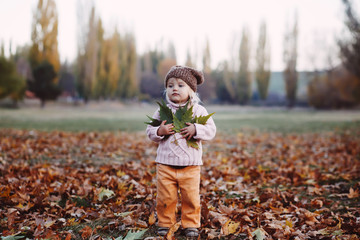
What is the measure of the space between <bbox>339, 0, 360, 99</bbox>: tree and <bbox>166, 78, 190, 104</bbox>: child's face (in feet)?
46.2

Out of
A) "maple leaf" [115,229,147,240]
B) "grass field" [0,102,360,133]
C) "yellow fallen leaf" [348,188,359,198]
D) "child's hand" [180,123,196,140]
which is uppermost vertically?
"child's hand" [180,123,196,140]

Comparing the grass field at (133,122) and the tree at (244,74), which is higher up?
the tree at (244,74)

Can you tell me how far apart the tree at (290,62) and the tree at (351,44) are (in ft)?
58.2

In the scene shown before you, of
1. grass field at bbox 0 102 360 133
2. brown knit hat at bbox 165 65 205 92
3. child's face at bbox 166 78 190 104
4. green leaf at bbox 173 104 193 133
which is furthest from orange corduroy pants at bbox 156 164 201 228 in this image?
grass field at bbox 0 102 360 133

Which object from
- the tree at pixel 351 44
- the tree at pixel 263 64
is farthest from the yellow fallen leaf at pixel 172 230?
the tree at pixel 263 64

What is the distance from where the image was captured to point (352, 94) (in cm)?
2402

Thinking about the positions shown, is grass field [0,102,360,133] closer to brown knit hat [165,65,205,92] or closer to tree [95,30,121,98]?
brown knit hat [165,65,205,92]

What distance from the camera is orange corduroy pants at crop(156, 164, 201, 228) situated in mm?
2568

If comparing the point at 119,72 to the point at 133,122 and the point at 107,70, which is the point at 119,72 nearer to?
the point at 107,70

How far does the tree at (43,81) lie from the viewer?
2836 centimetres

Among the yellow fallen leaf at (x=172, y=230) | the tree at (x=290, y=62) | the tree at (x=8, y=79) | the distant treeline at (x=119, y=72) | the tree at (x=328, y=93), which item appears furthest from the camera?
the tree at (x=290, y=62)

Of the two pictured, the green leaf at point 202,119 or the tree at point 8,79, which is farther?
the tree at point 8,79

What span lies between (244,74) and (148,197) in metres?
37.4

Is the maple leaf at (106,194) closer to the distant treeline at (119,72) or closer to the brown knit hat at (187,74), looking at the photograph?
the brown knit hat at (187,74)
